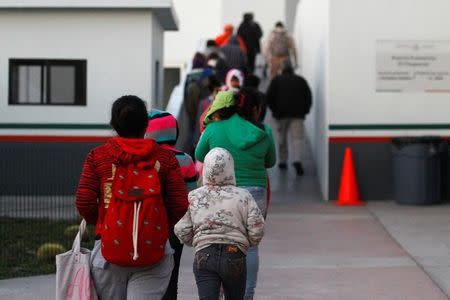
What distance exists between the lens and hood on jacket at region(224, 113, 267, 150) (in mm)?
8055

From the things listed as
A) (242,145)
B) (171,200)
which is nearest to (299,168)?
(242,145)

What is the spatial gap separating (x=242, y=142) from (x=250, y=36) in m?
19.0

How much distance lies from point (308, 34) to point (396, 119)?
741cm

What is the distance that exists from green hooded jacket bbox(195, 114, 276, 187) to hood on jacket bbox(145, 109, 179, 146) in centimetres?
125

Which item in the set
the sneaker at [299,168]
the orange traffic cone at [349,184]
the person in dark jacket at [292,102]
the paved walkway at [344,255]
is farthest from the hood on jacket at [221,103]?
the sneaker at [299,168]

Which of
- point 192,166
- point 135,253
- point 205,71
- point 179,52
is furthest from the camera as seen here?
point 179,52

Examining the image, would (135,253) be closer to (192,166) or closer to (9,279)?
(192,166)

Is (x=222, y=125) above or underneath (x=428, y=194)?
above

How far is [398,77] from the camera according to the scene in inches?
629

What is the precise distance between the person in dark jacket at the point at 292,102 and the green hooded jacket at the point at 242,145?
9884 millimetres

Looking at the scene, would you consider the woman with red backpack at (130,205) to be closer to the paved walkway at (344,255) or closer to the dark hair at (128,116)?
the dark hair at (128,116)

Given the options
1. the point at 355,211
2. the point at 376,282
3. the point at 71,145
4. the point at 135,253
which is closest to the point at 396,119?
the point at 355,211

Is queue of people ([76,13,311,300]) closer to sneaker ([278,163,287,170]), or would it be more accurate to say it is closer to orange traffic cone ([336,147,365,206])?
orange traffic cone ([336,147,365,206])

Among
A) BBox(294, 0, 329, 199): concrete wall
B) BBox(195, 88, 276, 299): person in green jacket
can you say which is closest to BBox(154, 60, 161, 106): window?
BBox(294, 0, 329, 199): concrete wall
